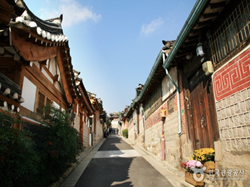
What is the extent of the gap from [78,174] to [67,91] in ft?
13.1

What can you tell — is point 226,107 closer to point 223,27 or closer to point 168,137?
point 223,27

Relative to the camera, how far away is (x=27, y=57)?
5121 mm

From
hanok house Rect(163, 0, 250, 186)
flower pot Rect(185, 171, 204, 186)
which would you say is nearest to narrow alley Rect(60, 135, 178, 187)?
flower pot Rect(185, 171, 204, 186)

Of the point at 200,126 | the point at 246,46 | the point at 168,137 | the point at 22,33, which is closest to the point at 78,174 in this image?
the point at 168,137

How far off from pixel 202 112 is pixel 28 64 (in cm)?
547

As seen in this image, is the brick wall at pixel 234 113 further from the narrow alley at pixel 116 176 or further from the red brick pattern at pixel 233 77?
the narrow alley at pixel 116 176

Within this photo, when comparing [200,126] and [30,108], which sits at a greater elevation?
[30,108]

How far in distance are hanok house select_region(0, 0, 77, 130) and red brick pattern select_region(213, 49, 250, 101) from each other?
4542 mm

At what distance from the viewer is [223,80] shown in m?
4.81

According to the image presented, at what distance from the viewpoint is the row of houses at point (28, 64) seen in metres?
3.98

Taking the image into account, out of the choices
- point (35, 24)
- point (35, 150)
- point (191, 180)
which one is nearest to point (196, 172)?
point (191, 180)

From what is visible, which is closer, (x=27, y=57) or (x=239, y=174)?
(x=239, y=174)

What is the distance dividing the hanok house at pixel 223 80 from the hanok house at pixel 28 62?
4084 mm

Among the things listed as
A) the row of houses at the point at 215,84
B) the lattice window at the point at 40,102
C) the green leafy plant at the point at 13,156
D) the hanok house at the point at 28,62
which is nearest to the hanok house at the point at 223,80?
the row of houses at the point at 215,84
